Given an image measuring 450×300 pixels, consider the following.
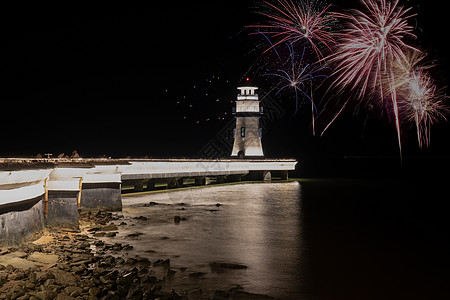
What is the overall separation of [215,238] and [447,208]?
23.9 meters

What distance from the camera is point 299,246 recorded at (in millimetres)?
19453

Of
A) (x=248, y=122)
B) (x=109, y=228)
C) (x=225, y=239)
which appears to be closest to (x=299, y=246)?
(x=225, y=239)

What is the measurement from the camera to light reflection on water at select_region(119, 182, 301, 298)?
13867 mm

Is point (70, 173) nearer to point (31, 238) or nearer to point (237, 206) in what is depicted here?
point (31, 238)

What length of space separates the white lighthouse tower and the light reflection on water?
2888 centimetres

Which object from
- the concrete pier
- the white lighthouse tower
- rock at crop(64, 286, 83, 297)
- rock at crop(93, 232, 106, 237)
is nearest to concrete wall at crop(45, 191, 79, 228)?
the concrete pier

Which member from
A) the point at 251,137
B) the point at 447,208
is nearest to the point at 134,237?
the point at 447,208

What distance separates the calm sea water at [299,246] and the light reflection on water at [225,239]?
3 cm

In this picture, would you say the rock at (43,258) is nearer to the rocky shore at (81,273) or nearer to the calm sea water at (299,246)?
the rocky shore at (81,273)

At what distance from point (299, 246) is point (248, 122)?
45.6m

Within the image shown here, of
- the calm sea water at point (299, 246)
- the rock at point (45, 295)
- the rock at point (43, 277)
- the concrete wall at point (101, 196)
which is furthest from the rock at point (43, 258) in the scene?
the concrete wall at point (101, 196)

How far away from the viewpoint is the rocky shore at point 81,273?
10.9 meters

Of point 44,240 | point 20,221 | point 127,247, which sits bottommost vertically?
point 127,247

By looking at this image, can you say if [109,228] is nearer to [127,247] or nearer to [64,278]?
[127,247]
